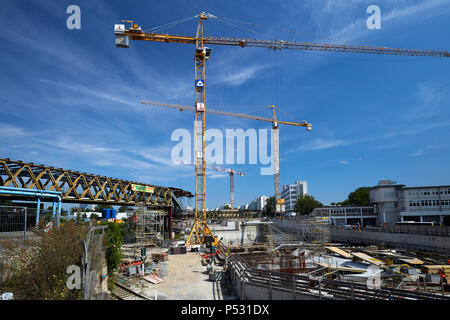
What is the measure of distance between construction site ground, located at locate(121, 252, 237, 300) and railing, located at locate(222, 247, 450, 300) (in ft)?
7.26

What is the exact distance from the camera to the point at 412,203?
202 feet

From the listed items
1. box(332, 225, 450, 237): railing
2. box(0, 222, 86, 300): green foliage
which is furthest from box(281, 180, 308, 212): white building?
box(0, 222, 86, 300): green foliage

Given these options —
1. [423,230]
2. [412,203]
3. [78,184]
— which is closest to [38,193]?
[78,184]

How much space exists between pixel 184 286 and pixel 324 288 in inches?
366

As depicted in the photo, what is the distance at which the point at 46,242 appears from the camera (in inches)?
412

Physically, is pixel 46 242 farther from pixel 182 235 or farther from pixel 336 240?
pixel 336 240

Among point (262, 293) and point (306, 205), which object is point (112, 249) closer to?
point (262, 293)

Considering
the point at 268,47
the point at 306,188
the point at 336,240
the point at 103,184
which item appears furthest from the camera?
the point at 306,188

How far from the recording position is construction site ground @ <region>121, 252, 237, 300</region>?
14.4m

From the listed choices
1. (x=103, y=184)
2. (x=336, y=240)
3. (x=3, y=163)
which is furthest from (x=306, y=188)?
(x=3, y=163)

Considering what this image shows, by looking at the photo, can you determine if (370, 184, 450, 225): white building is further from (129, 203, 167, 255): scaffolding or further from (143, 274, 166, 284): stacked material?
(143, 274, 166, 284): stacked material

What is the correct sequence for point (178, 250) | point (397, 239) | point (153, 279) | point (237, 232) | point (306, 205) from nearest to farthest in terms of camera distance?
point (153, 279)
point (178, 250)
point (397, 239)
point (237, 232)
point (306, 205)
